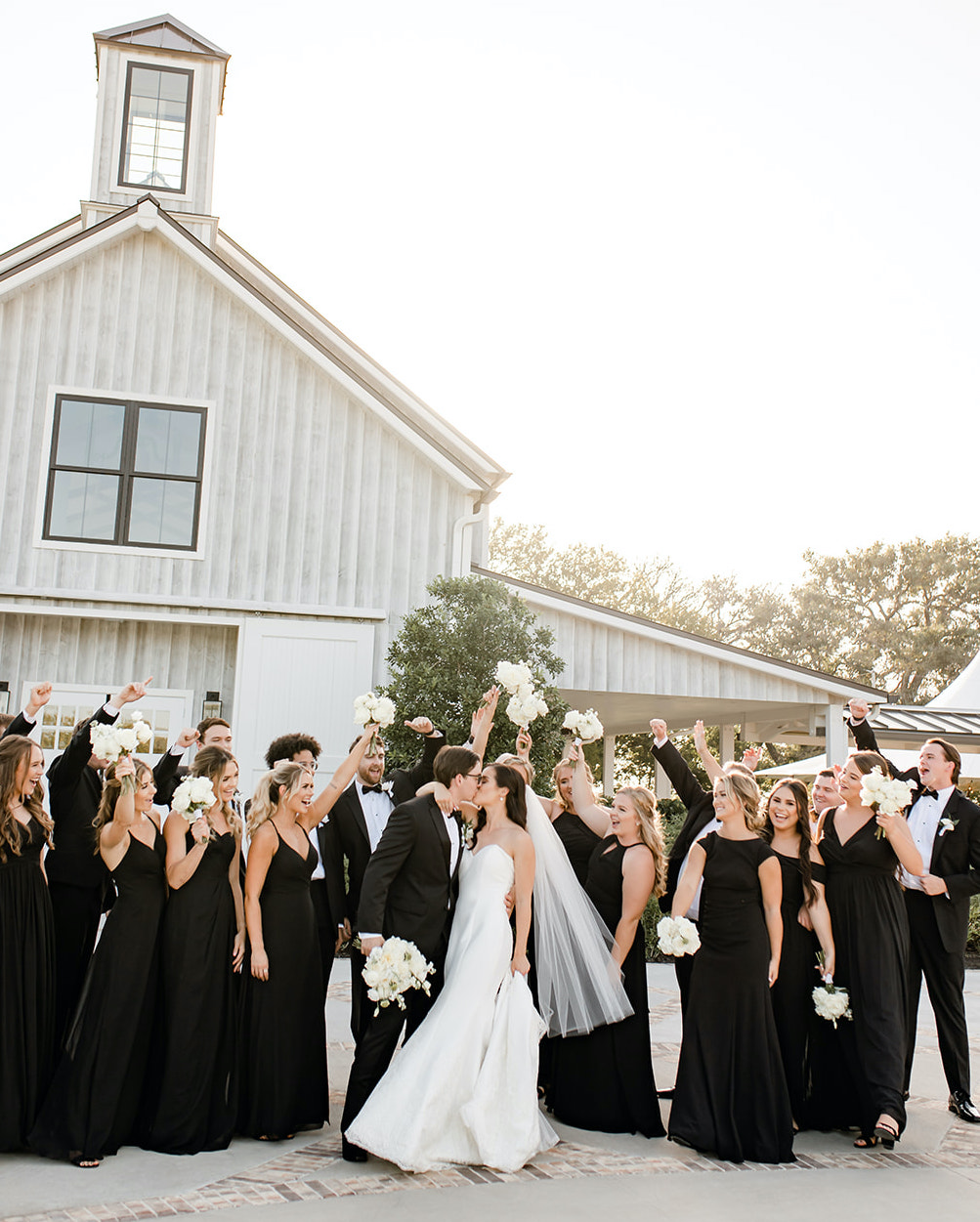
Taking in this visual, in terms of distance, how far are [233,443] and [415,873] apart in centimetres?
955

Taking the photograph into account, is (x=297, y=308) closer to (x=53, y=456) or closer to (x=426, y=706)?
(x=53, y=456)

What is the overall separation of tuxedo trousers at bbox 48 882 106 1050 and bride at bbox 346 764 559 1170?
1758 millimetres

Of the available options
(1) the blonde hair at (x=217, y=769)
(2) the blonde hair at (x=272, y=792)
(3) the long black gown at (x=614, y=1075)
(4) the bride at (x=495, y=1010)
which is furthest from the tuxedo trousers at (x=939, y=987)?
(1) the blonde hair at (x=217, y=769)

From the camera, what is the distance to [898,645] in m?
43.7

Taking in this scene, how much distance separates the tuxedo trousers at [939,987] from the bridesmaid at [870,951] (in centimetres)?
27

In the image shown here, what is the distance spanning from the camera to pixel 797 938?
6.05 meters

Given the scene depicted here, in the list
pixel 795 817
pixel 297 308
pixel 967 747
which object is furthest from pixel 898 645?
pixel 795 817

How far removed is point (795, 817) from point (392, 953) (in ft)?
7.94

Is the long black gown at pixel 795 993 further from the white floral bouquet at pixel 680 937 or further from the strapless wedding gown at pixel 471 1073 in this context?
the strapless wedding gown at pixel 471 1073

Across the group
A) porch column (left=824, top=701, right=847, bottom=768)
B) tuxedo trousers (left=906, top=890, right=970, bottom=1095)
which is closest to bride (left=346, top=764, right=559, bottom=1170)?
tuxedo trousers (left=906, top=890, right=970, bottom=1095)

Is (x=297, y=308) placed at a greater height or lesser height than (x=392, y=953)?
greater

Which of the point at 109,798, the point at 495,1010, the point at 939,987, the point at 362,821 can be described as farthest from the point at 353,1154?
the point at 939,987

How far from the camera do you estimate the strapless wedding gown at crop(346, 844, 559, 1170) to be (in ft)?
16.6

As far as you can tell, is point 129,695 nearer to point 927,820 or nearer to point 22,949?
point 22,949
